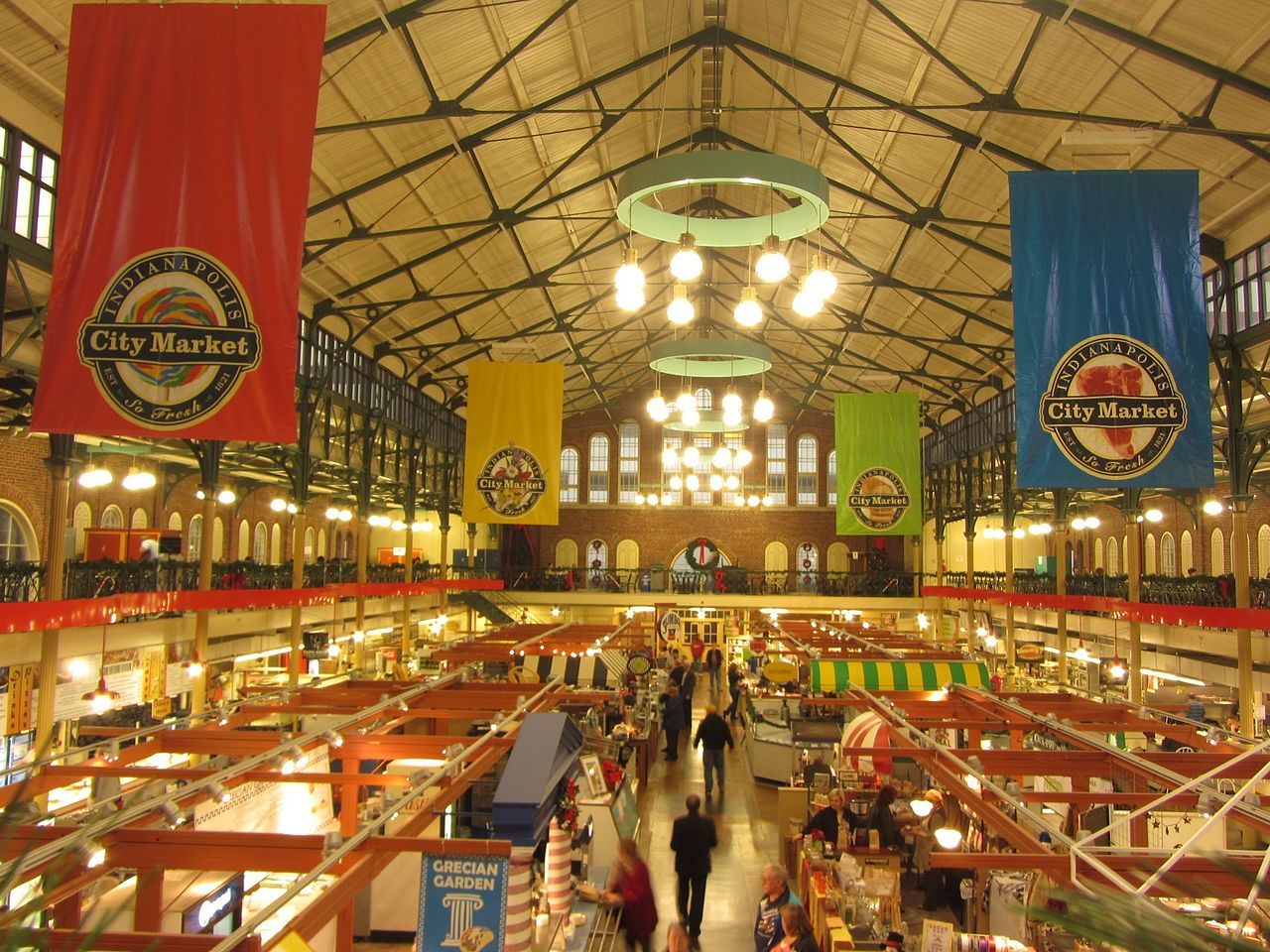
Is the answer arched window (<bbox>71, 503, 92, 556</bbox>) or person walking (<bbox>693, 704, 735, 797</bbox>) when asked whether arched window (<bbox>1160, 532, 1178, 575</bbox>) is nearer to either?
person walking (<bbox>693, 704, 735, 797</bbox>)

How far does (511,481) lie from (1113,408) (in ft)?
33.0

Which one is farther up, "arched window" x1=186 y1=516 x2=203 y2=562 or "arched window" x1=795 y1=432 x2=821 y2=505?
"arched window" x1=795 y1=432 x2=821 y2=505

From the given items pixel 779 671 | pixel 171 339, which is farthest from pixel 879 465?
pixel 171 339

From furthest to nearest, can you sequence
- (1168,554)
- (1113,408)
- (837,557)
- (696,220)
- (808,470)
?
(808,470), (837,557), (1168,554), (1113,408), (696,220)

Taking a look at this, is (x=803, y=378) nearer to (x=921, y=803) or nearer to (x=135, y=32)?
(x=921, y=803)

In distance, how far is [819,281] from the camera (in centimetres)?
655

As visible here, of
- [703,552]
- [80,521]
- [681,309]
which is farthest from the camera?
[703,552]

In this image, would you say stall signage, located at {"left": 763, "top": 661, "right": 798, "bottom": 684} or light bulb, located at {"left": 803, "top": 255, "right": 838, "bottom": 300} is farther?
stall signage, located at {"left": 763, "top": 661, "right": 798, "bottom": 684}

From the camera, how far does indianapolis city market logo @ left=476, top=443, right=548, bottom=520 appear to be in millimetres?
16203

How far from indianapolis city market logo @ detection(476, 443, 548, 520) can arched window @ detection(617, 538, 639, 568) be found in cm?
2213

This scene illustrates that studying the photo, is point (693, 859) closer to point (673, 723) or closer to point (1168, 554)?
point (673, 723)

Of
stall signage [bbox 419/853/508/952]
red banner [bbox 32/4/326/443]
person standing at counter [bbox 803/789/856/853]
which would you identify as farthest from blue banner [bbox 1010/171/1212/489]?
red banner [bbox 32/4/326/443]

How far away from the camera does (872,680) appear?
1284 cm

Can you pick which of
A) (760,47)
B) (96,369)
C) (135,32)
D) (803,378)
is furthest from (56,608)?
(803,378)
